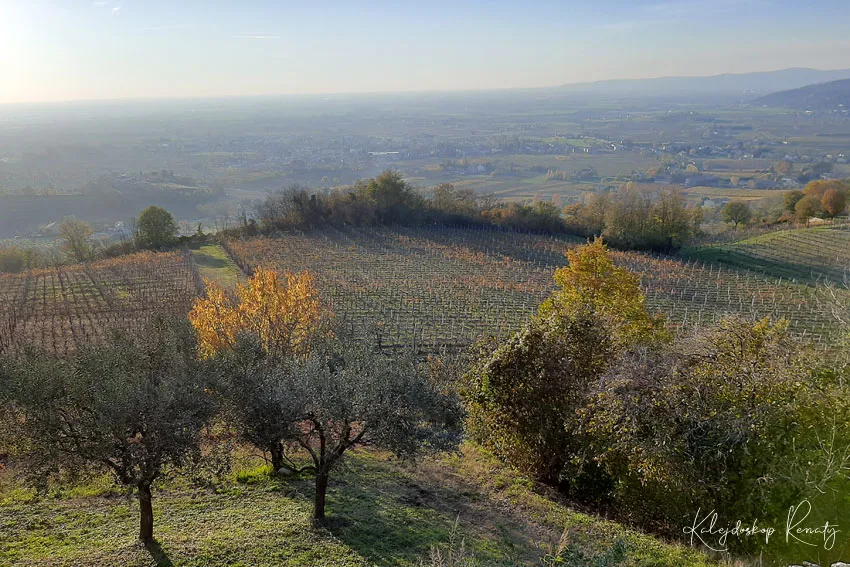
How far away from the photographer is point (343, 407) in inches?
415

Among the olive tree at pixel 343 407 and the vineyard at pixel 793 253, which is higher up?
the olive tree at pixel 343 407

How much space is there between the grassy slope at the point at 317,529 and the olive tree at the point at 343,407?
50.3 inches

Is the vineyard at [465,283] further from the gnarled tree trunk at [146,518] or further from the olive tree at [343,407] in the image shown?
the gnarled tree trunk at [146,518]

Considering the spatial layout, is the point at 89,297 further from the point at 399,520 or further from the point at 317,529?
the point at 399,520

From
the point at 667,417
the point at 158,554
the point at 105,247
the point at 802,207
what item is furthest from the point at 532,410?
the point at 802,207

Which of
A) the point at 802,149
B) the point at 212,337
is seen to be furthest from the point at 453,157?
the point at 212,337

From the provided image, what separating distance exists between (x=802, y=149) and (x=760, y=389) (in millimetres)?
194537

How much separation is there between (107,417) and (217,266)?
42.0 metres

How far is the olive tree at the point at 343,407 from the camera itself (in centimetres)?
1054

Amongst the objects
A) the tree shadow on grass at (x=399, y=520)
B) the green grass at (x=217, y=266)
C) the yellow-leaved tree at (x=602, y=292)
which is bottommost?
the green grass at (x=217, y=266)

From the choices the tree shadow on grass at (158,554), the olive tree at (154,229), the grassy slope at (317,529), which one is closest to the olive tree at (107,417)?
the tree shadow on grass at (158,554)

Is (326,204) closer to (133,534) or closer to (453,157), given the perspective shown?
(133,534)

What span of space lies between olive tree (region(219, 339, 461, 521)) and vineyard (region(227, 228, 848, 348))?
12667 mm

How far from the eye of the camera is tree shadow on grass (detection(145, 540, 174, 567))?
9.91 meters
